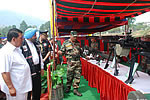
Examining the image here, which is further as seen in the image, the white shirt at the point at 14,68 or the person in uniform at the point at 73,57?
the person in uniform at the point at 73,57

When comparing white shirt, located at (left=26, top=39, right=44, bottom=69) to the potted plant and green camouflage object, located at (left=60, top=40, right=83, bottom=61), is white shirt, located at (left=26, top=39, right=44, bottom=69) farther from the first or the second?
green camouflage object, located at (left=60, top=40, right=83, bottom=61)

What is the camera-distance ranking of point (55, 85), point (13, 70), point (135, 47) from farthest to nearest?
point (55, 85)
point (135, 47)
point (13, 70)

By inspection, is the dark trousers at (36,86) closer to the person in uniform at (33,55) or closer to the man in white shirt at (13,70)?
the person in uniform at (33,55)

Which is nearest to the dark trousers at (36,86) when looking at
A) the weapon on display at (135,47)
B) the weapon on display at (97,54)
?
the weapon on display at (135,47)

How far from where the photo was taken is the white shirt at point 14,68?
143 cm

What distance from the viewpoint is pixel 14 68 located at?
5.01 ft

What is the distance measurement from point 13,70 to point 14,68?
30mm

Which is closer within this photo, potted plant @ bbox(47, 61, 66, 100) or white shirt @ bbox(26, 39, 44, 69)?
white shirt @ bbox(26, 39, 44, 69)

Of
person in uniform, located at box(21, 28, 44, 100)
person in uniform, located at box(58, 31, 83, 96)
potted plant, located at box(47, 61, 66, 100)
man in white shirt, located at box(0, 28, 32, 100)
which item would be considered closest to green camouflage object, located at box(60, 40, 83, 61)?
person in uniform, located at box(58, 31, 83, 96)

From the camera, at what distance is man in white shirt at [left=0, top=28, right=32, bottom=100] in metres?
1.43

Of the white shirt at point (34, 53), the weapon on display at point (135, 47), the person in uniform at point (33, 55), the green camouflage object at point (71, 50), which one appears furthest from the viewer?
the green camouflage object at point (71, 50)

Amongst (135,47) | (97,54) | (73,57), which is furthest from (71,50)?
(135,47)

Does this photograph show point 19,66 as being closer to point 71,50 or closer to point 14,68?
point 14,68

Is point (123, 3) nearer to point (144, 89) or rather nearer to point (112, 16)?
point (112, 16)
